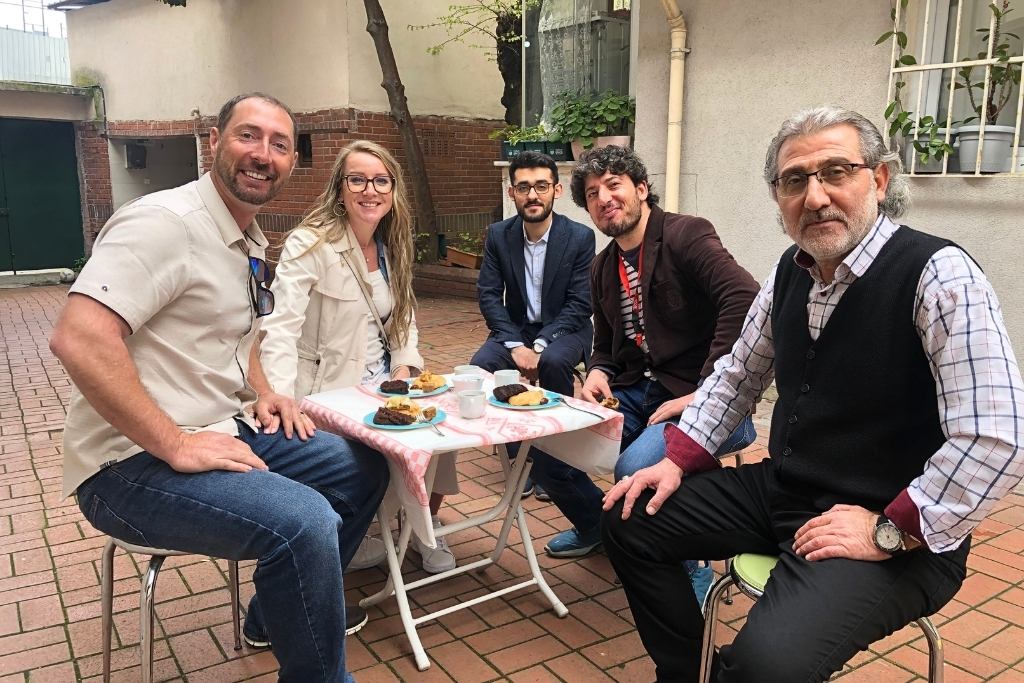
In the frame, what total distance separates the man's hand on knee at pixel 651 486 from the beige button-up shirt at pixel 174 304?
3.72 feet

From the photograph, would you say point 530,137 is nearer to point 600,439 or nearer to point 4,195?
point 600,439

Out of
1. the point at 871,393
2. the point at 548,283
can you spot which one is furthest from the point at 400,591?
the point at 548,283

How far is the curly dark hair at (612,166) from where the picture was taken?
3.04 metres

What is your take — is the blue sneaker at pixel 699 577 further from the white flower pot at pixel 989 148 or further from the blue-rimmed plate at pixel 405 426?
the white flower pot at pixel 989 148

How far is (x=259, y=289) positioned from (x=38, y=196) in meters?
12.4

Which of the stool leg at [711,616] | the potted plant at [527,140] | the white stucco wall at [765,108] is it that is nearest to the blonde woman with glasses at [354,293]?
the stool leg at [711,616]

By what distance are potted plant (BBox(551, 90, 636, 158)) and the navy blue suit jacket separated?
2731mm

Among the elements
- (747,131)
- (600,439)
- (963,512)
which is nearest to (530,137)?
(747,131)

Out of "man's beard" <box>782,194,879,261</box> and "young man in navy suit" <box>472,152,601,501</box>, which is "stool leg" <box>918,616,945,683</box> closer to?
"man's beard" <box>782,194,879,261</box>

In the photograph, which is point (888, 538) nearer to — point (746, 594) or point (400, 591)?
point (746, 594)

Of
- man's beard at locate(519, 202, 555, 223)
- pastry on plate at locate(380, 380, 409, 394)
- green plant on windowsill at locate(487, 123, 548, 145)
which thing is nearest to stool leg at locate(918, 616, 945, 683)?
pastry on plate at locate(380, 380, 409, 394)

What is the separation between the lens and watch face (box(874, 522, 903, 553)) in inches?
67.2

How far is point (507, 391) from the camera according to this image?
8.62ft

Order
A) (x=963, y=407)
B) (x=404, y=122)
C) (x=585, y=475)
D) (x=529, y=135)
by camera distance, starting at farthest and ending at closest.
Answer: (x=404, y=122)
(x=529, y=135)
(x=585, y=475)
(x=963, y=407)
